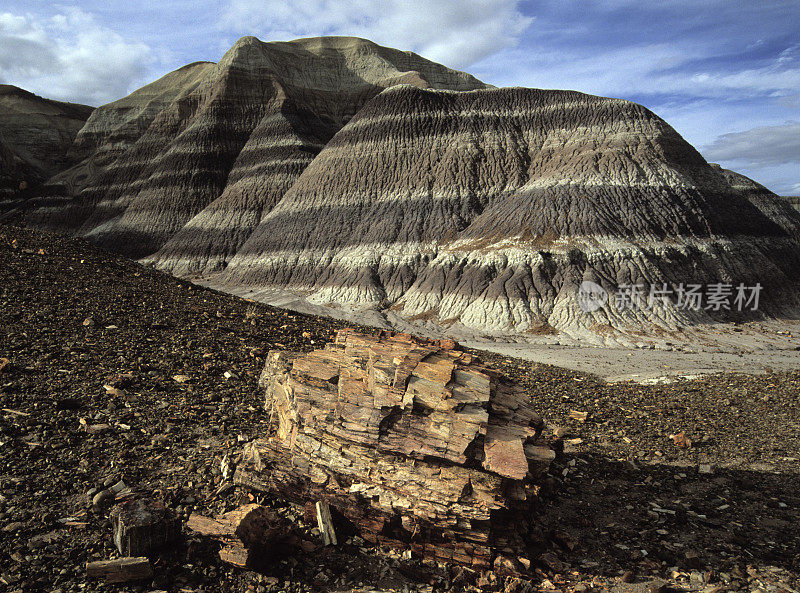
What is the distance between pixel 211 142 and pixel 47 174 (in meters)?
40.9

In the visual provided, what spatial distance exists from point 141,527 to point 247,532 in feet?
2.94

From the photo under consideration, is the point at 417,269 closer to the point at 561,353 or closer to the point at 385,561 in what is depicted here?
the point at 561,353

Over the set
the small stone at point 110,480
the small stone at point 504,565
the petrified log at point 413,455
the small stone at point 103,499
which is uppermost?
the petrified log at point 413,455

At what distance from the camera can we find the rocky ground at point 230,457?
4.50m

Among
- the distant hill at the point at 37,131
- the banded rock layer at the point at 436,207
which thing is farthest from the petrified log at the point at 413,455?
the distant hill at the point at 37,131

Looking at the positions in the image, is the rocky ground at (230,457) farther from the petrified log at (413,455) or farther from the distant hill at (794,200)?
the distant hill at (794,200)

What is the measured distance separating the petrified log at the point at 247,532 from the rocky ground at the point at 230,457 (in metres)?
0.14

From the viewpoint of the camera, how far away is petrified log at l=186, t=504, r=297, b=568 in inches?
171

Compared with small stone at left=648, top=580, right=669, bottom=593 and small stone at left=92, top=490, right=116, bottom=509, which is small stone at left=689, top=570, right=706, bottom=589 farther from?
small stone at left=92, top=490, right=116, bottom=509

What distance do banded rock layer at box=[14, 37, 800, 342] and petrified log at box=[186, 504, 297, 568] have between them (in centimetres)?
2958

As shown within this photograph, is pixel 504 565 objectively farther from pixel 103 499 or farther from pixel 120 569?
pixel 103 499

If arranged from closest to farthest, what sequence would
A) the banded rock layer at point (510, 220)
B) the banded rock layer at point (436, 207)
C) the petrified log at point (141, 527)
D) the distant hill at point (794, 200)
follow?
1. the petrified log at point (141, 527)
2. the banded rock layer at point (510, 220)
3. the banded rock layer at point (436, 207)
4. the distant hill at point (794, 200)

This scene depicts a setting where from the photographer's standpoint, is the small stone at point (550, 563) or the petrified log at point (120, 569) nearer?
the petrified log at point (120, 569)

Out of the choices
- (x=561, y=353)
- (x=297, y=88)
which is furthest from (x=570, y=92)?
(x=297, y=88)
